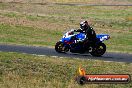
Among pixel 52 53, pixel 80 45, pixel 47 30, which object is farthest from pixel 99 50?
pixel 47 30

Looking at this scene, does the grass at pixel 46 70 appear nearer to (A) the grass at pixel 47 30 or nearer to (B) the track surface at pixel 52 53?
(B) the track surface at pixel 52 53

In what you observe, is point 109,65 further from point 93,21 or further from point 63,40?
point 93,21

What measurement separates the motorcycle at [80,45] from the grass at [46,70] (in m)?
2.07

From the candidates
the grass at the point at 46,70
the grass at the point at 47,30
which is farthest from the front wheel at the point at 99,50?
the grass at the point at 47,30

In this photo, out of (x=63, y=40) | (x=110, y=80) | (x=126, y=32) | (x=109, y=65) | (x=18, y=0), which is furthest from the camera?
(x=18, y=0)

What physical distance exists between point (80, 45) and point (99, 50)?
3.82ft

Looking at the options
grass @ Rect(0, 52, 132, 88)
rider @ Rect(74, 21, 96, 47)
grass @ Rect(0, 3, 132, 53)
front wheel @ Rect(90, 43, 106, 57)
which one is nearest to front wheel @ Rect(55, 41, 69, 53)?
rider @ Rect(74, 21, 96, 47)

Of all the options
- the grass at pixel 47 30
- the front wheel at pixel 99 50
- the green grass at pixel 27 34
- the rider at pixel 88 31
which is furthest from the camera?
the green grass at pixel 27 34

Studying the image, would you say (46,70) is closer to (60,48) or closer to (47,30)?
(60,48)

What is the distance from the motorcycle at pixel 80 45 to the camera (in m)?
24.8

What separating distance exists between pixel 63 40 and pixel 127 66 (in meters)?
4.67

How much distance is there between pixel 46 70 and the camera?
19.2 meters

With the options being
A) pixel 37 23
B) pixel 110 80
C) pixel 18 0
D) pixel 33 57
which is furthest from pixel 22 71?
pixel 18 0

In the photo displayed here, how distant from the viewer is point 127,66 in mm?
21844
